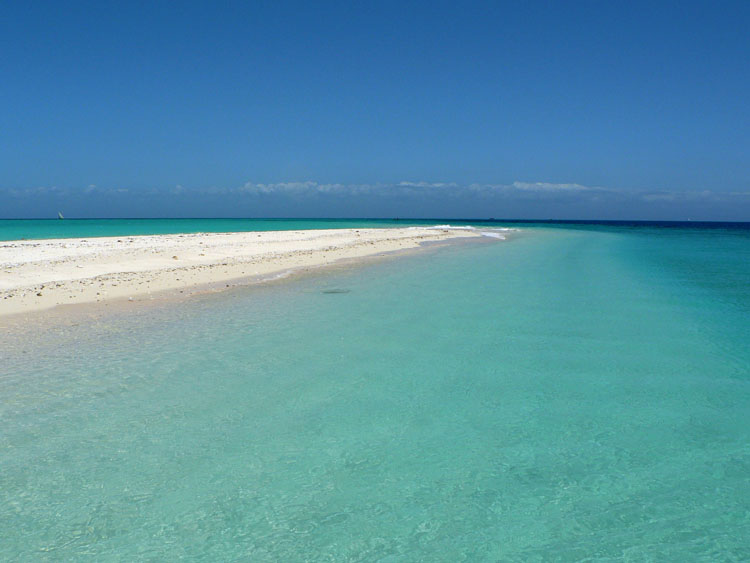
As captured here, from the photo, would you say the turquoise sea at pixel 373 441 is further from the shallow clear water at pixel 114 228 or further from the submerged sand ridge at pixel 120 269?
the shallow clear water at pixel 114 228

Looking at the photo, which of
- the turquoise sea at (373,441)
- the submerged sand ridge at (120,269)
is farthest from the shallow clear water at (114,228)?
the turquoise sea at (373,441)

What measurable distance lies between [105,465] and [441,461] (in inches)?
Result: 128

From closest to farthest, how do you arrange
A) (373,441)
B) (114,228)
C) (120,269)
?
(373,441) → (120,269) → (114,228)

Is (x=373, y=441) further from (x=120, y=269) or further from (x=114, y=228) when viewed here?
(x=114, y=228)

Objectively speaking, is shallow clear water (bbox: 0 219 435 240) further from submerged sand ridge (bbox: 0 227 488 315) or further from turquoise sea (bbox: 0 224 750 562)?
turquoise sea (bbox: 0 224 750 562)

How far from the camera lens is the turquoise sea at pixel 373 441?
4.06 m

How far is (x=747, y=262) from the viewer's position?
30.1 metres

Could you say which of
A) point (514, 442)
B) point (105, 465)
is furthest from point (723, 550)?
point (105, 465)

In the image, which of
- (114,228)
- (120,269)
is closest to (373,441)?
(120,269)

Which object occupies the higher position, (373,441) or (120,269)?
(120,269)

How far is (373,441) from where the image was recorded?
5.70 m

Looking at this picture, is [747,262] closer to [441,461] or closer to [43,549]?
[441,461]

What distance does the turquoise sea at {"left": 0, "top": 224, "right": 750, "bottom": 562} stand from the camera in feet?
13.3

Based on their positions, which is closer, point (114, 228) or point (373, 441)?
point (373, 441)
